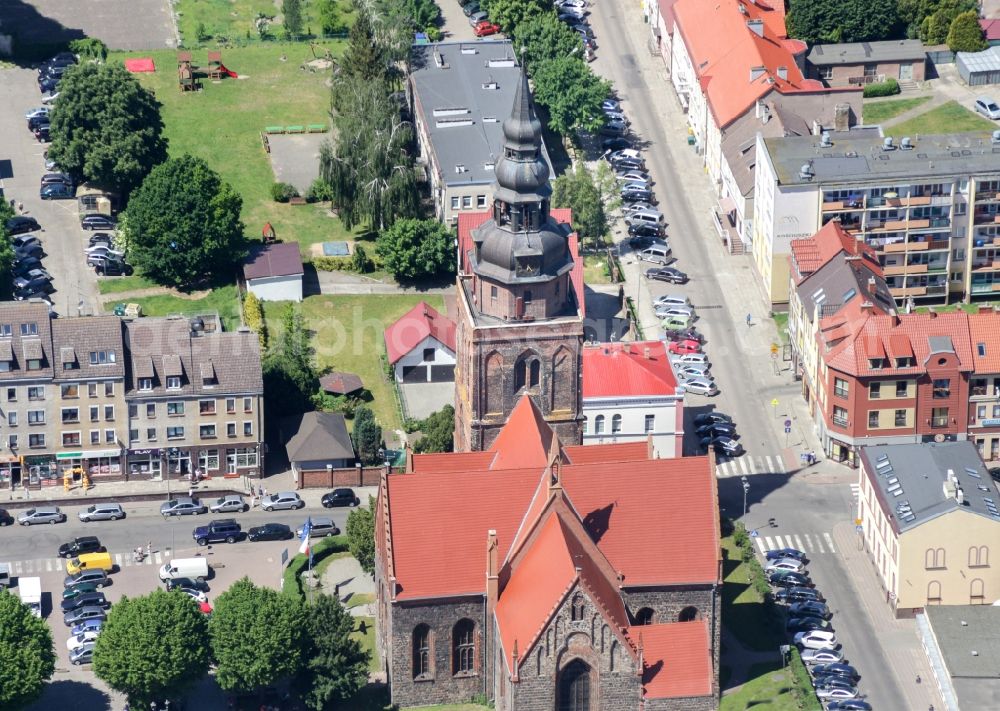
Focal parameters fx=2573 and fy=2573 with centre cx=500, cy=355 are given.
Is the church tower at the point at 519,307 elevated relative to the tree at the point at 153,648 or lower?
elevated

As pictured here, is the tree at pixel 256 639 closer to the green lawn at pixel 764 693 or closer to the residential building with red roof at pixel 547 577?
the residential building with red roof at pixel 547 577

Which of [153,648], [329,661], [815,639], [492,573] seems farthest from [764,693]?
[153,648]

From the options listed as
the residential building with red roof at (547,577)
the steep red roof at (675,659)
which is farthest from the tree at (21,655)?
the steep red roof at (675,659)

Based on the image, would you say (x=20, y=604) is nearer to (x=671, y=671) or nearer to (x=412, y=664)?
(x=412, y=664)

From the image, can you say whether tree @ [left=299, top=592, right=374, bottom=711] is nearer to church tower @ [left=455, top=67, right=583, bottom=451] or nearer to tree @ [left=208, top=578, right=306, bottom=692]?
tree @ [left=208, top=578, right=306, bottom=692]

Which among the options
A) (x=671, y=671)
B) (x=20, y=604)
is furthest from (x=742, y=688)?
(x=20, y=604)

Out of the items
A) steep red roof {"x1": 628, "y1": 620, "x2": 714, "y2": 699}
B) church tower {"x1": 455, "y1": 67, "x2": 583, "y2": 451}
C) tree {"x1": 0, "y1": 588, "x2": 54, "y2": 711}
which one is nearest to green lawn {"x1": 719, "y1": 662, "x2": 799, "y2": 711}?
steep red roof {"x1": 628, "y1": 620, "x2": 714, "y2": 699}
